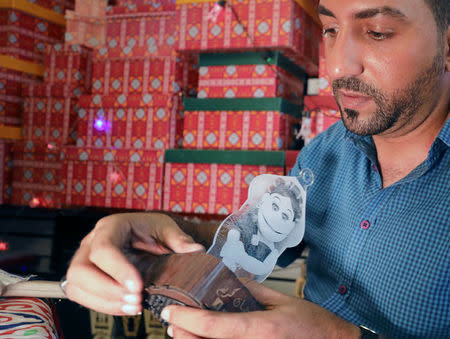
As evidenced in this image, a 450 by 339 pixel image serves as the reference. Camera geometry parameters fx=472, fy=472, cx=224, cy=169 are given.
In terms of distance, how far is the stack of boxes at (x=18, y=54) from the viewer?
8.85 ft

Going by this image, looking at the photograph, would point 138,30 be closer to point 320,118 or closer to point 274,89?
point 274,89

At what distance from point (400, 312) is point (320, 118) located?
1530mm

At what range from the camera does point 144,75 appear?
2.56 m

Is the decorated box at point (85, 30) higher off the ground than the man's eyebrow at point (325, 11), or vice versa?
the decorated box at point (85, 30)

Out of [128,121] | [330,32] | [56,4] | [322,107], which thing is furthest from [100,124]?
[330,32]

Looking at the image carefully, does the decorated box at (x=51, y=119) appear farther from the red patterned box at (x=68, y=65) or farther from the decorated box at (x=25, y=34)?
the decorated box at (x=25, y=34)

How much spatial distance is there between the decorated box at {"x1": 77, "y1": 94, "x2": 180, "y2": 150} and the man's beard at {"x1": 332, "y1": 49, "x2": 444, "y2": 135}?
1.80m

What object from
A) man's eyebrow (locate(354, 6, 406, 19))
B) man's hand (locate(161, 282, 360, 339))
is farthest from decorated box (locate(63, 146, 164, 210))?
man's hand (locate(161, 282, 360, 339))

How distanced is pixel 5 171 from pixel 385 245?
2552 mm

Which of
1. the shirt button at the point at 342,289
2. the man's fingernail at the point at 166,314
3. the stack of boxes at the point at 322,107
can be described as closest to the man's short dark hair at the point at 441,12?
the shirt button at the point at 342,289

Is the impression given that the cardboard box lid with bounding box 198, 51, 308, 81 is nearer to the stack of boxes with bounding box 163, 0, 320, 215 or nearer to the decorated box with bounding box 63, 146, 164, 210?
the stack of boxes with bounding box 163, 0, 320, 215

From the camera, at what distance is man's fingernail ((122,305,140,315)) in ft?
1.62

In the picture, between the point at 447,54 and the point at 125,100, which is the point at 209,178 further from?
the point at 447,54

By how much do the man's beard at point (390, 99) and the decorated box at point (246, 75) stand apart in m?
1.55
